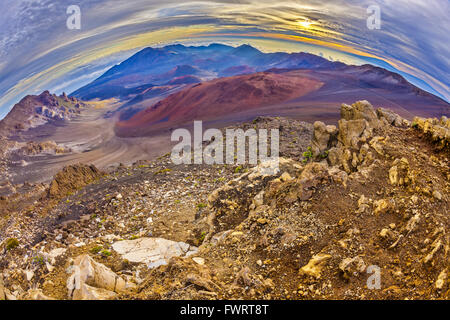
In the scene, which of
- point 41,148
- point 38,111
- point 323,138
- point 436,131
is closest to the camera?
point 436,131

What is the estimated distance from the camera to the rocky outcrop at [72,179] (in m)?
13.5

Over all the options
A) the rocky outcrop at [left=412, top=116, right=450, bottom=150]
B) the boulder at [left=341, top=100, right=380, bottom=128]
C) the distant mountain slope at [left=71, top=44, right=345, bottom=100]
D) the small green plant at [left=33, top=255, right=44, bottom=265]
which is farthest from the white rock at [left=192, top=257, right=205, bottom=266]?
the distant mountain slope at [left=71, top=44, right=345, bottom=100]

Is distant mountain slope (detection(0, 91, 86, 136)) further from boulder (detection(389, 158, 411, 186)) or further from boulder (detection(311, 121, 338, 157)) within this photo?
boulder (detection(389, 158, 411, 186))

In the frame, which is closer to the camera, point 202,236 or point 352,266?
point 352,266

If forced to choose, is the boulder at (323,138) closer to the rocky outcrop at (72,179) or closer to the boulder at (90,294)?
the boulder at (90,294)

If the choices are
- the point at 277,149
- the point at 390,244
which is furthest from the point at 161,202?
the point at 390,244

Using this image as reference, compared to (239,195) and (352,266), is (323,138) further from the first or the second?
(352,266)

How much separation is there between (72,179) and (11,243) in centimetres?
532

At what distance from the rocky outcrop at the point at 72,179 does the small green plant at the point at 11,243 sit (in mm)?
3894

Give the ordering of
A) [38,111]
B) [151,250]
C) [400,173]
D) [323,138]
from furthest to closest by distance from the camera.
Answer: [38,111]
[323,138]
[151,250]
[400,173]

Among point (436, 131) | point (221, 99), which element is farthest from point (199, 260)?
point (221, 99)

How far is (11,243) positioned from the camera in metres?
9.42

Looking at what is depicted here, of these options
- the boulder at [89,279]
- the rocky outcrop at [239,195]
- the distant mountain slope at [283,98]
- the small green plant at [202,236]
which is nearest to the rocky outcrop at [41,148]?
the distant mountain slope at [283,98]
